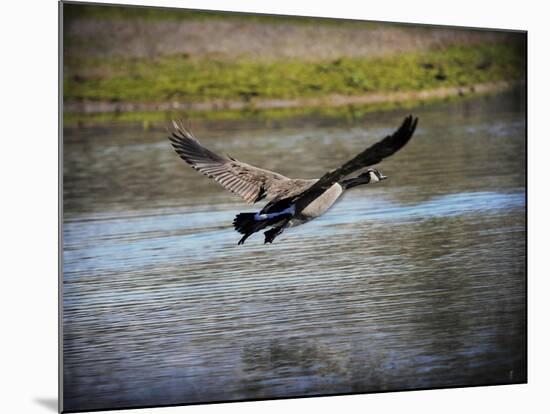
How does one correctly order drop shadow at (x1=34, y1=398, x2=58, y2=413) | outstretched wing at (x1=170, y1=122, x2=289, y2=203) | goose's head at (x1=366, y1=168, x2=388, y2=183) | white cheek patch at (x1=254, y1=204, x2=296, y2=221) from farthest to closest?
goose's head at (x1=366, y1=168, x2=388, y2=183), white cheek patch at (x1=254, y1=204, x2=296, y2=221), outstretched wing at (x1=170, y1=122, x2=289, y2=203), drop shadow at (x1=34, y1=398, x2=58, y2=413)

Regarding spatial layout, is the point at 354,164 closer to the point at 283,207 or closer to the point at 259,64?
the point at 283,207

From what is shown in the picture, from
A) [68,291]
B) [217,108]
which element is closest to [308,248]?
[217,108]

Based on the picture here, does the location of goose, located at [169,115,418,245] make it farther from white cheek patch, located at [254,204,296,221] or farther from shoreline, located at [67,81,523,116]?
shoreline, located at [67,81,523,116]

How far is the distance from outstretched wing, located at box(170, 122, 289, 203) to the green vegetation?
8.4 inches

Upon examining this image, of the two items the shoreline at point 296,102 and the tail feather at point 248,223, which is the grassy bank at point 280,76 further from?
the tail feather at point 248,223

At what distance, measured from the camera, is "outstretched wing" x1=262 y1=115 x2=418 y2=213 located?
16.0ft

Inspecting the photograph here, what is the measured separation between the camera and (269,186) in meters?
5.53

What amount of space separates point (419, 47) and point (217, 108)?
122 centimetres

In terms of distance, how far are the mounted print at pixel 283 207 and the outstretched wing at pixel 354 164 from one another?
1 cm

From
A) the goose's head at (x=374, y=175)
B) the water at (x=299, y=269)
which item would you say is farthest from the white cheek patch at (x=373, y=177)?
the water at (x=299, y=269)

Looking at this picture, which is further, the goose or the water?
the goose

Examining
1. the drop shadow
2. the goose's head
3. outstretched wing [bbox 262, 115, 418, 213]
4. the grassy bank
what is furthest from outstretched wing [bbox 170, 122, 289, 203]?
the drop shadow

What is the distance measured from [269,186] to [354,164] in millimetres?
499

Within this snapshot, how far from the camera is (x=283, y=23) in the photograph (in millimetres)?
5629
